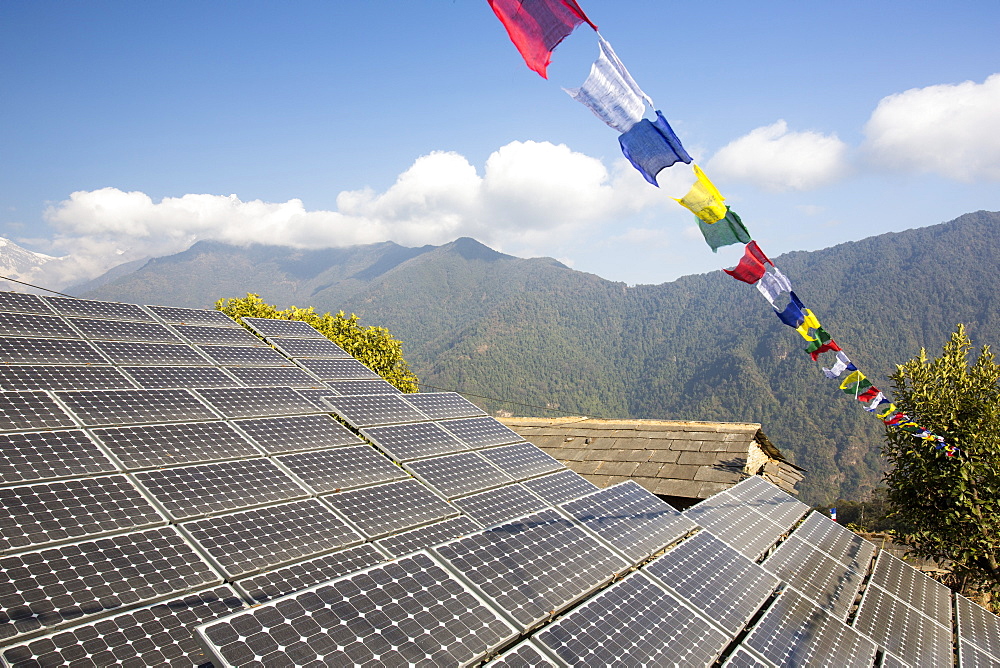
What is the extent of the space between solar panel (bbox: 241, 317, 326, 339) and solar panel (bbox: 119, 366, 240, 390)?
135 inches

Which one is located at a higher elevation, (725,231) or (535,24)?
(535,24)

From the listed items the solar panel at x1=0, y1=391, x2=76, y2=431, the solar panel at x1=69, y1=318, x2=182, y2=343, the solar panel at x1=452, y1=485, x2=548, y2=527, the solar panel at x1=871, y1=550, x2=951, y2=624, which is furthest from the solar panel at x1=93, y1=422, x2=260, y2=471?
the solar panel at x1=871, y1=550, x2=951, y2=624

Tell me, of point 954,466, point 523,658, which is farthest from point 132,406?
point 954,466

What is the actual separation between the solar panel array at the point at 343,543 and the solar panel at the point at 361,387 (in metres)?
0.11

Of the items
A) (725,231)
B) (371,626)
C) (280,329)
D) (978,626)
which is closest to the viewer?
(371,626)

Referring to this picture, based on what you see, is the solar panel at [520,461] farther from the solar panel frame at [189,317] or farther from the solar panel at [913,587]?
the solar panel frame at [189,317]

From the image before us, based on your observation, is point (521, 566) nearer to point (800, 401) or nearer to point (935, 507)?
point (935, 507)

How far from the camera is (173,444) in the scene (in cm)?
788

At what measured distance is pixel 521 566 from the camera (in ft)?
21.9

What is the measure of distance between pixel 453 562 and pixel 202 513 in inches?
125

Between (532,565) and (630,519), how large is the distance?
2.82 m

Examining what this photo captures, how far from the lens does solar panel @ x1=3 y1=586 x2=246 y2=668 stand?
4.15 metres

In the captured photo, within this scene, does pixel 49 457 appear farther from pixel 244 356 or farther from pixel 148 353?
pixel 244 356

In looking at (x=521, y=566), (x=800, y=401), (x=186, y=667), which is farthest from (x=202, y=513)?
(x=800, y=401)
